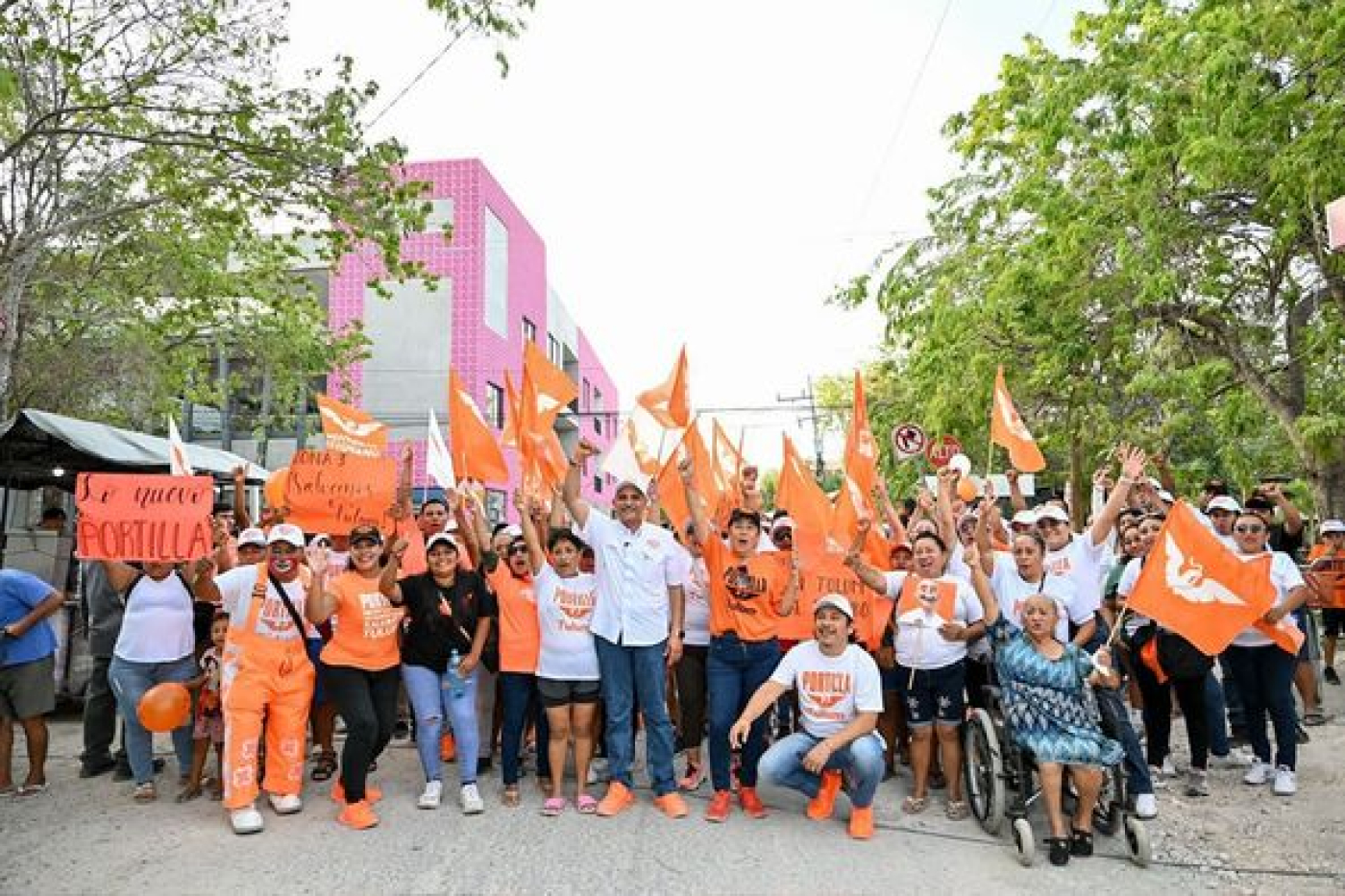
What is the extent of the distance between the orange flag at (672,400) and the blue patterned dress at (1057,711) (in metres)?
2.64

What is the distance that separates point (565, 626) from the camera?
588 cm

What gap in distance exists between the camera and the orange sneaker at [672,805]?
5.64 m

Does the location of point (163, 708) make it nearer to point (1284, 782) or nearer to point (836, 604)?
point (836, 604)

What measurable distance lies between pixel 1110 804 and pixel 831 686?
1626 millimetres

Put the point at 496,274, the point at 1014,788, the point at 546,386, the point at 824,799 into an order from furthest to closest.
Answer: the point at 496,274 < the point at 546,386 < the point at 824,799 < the point at 1014,788

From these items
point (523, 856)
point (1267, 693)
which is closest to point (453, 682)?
point (523, 856)

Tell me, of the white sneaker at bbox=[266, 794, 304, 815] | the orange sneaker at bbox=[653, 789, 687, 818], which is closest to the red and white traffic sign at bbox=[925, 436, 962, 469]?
the orange sneaker at bbox=[653, 789, 687, 818]

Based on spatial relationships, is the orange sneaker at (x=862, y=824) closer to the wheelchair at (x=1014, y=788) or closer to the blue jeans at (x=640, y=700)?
the wheelchair at (x=1014, y=788)

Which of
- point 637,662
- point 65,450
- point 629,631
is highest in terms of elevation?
point 65,450

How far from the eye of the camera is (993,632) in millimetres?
5707

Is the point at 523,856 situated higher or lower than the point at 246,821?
lower

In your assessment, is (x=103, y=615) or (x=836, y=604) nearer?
(x=836, y=604)

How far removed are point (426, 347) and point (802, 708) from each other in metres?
24.2

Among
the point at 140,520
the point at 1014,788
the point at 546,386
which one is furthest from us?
the point at 546,386
